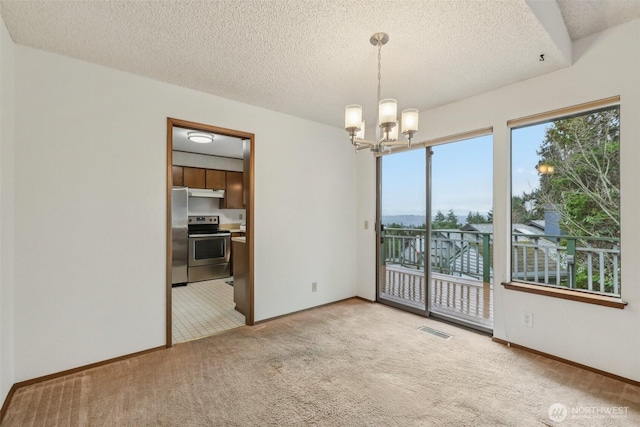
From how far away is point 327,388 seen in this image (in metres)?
2.08

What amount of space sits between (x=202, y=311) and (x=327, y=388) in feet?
7.61

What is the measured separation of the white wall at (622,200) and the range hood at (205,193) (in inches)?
185

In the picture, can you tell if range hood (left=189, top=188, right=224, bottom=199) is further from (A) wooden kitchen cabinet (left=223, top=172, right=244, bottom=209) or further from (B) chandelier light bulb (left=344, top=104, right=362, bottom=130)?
(B) chandelier light bulb (left=344, top=104, right=362, bottom=130)

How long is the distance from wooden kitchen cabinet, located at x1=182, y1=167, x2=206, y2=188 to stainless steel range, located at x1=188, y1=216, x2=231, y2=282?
683 mm

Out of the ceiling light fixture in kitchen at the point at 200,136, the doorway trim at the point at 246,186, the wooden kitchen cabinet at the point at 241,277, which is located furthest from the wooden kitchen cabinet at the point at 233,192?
the doorway trim at the point at 246,186

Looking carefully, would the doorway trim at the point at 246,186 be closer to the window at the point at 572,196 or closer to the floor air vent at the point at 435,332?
the floor air vent at the point at 435,332

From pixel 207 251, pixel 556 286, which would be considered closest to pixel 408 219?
pixel 556 286

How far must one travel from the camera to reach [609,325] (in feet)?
7.27

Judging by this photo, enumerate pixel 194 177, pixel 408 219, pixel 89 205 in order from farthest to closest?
pixel 194 177 < pixel 408 219 < pixel 89 205

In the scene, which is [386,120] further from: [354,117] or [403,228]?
[403,228]

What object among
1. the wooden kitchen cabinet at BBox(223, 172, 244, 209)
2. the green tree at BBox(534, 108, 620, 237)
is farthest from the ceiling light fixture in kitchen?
the green tree at BBox(534, 108, 620, 237)

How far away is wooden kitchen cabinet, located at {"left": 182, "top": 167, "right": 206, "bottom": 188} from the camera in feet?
18.2

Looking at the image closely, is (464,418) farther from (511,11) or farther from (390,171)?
(390,171)

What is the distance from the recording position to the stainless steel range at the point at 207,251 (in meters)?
5.29
